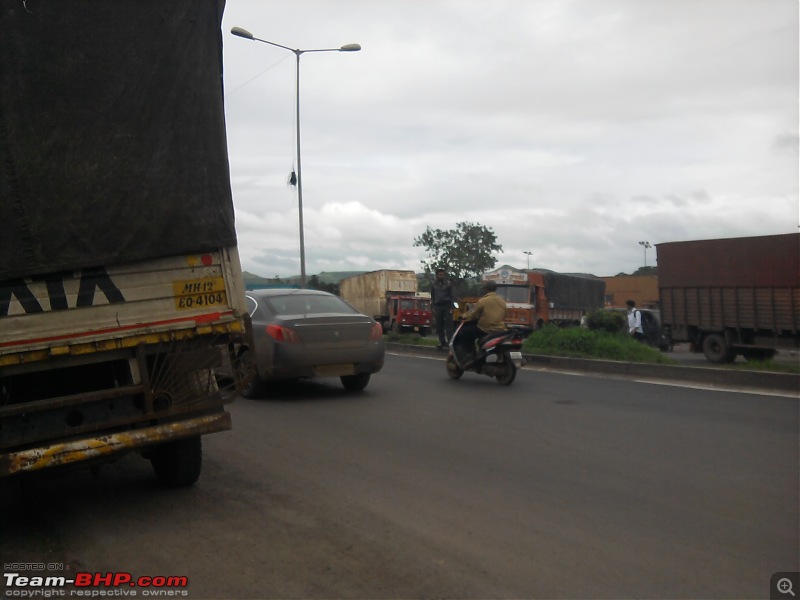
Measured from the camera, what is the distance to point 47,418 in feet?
16.6

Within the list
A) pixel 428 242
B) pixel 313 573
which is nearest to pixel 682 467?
pixel 313 573

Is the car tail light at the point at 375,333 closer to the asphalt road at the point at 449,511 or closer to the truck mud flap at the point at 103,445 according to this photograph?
the asphalt road at the point at 449,511

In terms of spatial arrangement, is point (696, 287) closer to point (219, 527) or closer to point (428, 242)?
point (219, 527)

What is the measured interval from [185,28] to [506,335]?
7.68 metres

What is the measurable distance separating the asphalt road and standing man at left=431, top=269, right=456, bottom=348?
9.24 meters

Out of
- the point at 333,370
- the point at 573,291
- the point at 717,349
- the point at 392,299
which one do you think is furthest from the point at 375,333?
the point at 392,299

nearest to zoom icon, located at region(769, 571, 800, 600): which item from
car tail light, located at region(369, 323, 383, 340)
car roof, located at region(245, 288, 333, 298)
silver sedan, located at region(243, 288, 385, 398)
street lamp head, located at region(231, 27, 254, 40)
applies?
silver sedan, located at region(243, 288, 385, 398)

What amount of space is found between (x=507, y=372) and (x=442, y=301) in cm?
640

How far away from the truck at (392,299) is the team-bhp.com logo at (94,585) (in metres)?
31.3

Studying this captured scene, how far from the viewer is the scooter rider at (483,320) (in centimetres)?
1241

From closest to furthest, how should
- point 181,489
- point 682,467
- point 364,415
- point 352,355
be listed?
point 181,489 → point 682,467 → point 364,415 → point 352,355

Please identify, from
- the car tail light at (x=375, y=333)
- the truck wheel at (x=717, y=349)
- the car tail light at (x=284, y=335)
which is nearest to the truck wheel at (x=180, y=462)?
the car tail light at (x=284, y=335)

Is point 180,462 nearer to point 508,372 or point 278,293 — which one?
point 278,293

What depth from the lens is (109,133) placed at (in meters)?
5.08
